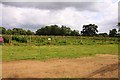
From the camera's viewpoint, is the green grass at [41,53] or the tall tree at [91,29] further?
the tall tree at [91,29]

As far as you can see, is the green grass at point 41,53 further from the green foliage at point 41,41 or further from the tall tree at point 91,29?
the tall tree at point 91,29

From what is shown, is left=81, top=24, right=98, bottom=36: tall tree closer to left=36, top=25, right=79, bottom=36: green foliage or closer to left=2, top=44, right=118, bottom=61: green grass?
left=36, top=25, right=79, bottom=36: green foliage

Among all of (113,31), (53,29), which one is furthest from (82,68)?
(53,29)

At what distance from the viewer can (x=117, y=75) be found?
8367 millimetres

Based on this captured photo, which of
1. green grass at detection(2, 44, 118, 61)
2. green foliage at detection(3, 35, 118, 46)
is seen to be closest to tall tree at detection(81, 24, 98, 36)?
green foliage at detection(3, 35, 118, 46)

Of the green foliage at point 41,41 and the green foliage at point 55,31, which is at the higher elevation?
the green foliage at point 55,31

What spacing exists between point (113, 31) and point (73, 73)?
5093 centimetres

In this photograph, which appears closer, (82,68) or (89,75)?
(89,75)

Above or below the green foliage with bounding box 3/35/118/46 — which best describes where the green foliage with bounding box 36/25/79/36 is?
above

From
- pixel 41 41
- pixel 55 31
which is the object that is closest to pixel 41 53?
pixel 41 41

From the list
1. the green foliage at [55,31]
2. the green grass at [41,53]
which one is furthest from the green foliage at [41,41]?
the green foliage at [55,31]

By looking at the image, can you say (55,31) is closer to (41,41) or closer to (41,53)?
(41,41)

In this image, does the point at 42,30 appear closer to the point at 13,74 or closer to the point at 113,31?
the point at 113,31

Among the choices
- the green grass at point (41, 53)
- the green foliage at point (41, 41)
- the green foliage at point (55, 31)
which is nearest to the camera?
the green grass at point (41, 53)
